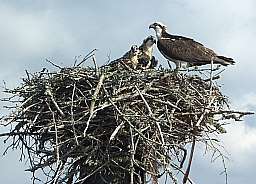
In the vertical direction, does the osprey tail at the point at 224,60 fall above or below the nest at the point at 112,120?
above

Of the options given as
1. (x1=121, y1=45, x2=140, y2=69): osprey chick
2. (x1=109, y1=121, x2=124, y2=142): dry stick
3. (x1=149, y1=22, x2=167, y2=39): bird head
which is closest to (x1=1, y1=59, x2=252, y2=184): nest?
(x1=109, y1=121, x2=124, y2=142): dry stick

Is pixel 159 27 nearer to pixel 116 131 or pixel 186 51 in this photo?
pixel 186 51

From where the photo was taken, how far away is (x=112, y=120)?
6.72m

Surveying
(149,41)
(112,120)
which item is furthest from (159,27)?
(112,120)

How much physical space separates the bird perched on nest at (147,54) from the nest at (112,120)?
1.75m

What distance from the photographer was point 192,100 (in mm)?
7316

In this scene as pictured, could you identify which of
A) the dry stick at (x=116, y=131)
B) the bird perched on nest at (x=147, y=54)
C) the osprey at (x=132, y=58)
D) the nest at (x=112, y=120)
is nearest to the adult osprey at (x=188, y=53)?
the bird perched on nest at (x=147, y=54)

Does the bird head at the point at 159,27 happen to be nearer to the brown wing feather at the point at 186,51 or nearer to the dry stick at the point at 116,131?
the brown wing feather at the point at 186,51

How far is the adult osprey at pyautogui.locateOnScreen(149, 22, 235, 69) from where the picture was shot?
9.76 meters

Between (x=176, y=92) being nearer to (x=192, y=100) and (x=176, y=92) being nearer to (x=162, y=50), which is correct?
(x=192, y=100)

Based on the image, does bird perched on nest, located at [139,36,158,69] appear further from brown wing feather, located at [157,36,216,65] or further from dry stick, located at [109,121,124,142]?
dry stick, located at [109,121,124,142]

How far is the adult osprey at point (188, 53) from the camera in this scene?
32.0 feet

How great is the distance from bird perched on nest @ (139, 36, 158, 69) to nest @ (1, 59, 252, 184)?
1753mm

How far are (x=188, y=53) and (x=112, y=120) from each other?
3.48 metres
